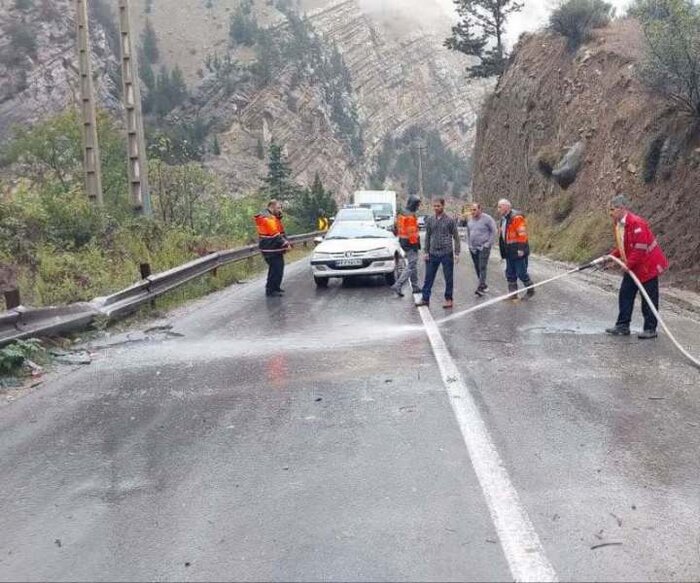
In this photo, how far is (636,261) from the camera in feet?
28.8

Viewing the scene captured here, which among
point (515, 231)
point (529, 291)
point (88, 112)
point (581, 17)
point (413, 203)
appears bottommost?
point (529, 291)

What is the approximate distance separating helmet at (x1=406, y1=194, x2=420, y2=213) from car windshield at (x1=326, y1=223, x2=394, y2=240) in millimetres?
3023

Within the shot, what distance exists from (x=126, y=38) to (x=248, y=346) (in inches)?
484

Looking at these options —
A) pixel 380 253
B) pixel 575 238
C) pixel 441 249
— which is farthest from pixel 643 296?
pixel 575 238

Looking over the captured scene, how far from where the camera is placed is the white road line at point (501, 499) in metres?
3.18

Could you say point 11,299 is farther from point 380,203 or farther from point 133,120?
point 380,203

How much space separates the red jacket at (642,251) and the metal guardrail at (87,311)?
7004mm

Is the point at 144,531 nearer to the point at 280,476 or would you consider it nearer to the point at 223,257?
the point at 280,476

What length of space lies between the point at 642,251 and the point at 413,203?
4.68 metres

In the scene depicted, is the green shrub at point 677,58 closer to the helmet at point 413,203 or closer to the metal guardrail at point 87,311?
the helmet at point 413,203

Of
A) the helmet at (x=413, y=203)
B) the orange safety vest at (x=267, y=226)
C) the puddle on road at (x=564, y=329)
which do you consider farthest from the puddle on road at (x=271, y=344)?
the orange safety vest at (x=267, y=226)

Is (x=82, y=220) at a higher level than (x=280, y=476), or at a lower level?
higher

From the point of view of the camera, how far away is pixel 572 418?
5379mm

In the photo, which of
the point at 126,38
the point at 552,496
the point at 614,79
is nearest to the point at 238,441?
the point at 552,496
